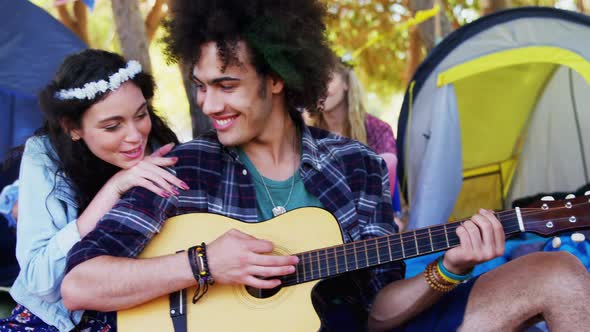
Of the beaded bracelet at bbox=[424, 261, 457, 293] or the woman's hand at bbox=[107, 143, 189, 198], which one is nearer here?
the beaded bracelet at bbox=[424, 261, 457, 293]

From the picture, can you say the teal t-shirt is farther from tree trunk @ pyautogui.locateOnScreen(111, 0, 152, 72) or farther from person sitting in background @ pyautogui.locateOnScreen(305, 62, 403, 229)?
person sitting in background @ pyautogui.locateOnScreen(305, 62, 403, 229)

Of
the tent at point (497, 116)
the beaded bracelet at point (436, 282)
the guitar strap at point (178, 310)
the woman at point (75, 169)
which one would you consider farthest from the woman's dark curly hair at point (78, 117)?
the tent at point (497, 116)

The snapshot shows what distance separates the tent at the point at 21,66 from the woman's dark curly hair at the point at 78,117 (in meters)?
1.31

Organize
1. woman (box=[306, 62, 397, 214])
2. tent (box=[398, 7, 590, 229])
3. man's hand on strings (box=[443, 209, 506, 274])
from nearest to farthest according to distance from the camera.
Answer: man's hand on strings (box=[443, 209, 506, 274])
tent (box=[398, 7, 590, 229])
woman (box=[306, 62, 397, 214])

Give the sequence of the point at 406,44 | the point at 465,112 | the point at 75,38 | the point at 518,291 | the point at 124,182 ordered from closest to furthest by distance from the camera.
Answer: the point at 518,291 < the point at 124,182 < the point at 75,38 < the point at 465,112 < the point at 406,44

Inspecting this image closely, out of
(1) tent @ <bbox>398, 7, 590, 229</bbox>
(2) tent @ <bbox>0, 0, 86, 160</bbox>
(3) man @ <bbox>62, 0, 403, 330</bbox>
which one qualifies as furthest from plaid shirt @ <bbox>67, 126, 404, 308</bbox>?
(2) tent @ <bbox>0, 0, 86, 160</bbox>

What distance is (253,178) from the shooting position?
2611 mm

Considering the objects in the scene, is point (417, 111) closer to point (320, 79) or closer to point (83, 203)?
point (320, 79)

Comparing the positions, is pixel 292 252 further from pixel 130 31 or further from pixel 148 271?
pixel 130 31

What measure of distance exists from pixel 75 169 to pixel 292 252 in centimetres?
98

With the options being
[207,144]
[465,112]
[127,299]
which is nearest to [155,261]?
[127,299]

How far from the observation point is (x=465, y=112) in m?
4.79

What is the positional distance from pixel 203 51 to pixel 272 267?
0.86 meters

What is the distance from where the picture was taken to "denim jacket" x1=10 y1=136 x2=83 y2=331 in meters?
2.48
